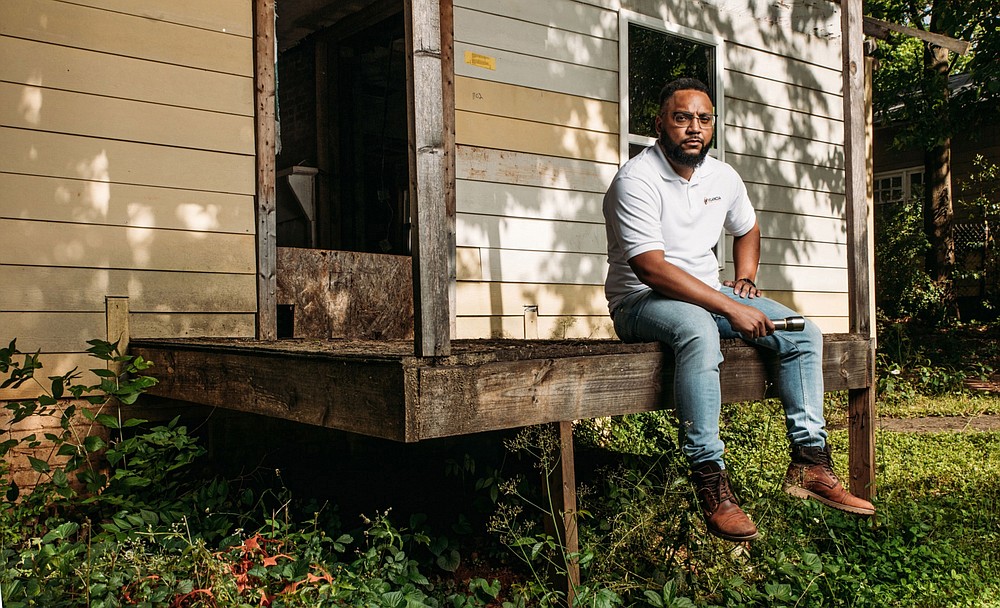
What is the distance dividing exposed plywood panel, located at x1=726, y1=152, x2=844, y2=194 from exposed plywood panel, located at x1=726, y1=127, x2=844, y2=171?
39mm

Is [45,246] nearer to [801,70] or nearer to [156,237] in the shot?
[156,237]

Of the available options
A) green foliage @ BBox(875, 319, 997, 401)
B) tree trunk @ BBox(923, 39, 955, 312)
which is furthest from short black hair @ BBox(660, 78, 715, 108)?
tree trunk @ BBox(923, 39, 955, 312)

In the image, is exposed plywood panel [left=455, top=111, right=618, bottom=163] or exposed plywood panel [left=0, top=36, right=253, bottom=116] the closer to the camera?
exposed plywood panel [left=0, top=36, right=253, bottom=116]

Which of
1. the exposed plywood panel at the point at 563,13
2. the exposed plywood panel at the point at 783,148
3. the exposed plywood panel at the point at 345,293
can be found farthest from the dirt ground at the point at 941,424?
the exposed plywood panel at the point at 345,293

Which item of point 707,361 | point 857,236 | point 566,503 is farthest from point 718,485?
point 857,236

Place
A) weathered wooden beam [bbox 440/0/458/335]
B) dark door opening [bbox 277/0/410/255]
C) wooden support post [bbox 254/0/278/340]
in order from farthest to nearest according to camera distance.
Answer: dark door opening [bbox 277/0/410/255] < weathered wooden beam [bbox 440/0/458/335] < wooden support post [bbox 254/0/278/340]

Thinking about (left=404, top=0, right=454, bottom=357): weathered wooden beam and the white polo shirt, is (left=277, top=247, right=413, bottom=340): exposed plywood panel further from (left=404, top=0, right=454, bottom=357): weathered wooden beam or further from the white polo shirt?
(left=404, top=0, right=454, bottom=357): weathered wooden beam

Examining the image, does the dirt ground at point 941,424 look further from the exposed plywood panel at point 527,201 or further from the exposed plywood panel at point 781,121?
the exposed plywood panel at point 527,201

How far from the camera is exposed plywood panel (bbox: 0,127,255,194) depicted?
4.03m

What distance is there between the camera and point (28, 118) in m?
4.04

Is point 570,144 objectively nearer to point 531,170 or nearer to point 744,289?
point 531,170

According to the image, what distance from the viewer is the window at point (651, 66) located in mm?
6281

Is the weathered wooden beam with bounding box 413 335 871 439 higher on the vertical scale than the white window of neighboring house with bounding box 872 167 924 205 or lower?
lower

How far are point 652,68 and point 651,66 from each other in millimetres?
17
